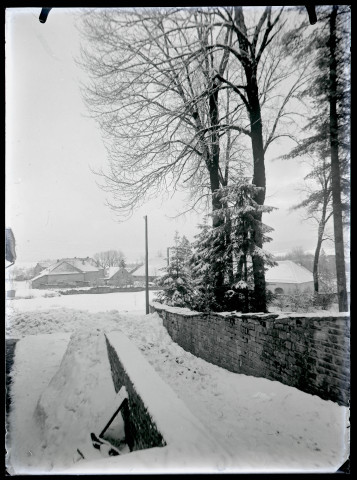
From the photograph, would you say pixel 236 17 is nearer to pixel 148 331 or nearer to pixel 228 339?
pixel 228 339

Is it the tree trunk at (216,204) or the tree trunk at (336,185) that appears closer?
the tree trunk at (336,185)

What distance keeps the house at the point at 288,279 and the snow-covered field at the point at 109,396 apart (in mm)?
2204

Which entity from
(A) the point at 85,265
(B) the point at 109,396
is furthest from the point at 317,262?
(A) the point at 85,265

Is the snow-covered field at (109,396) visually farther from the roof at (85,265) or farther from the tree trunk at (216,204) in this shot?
the tree trunk at (216,204)

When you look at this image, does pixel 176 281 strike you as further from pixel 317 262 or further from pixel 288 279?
pixel 317 262

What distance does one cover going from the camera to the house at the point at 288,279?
5.36 m

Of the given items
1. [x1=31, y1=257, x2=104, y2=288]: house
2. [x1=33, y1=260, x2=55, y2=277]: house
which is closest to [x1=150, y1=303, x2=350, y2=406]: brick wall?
[x1=31, y1=257, x2=104, y2=288]: house

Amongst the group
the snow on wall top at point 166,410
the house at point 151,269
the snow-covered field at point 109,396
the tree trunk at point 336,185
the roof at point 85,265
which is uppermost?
the tree trunk at point 336,185

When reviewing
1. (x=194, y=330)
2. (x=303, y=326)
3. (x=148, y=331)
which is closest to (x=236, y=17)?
(x=303, y=326)

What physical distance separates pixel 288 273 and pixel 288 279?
426mm

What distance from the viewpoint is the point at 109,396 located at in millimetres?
4266

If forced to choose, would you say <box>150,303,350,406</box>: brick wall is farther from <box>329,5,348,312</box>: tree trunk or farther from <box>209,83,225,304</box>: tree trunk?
<box>209,83,225,304</box>: tree trunk

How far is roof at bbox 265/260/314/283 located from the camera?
5.15m

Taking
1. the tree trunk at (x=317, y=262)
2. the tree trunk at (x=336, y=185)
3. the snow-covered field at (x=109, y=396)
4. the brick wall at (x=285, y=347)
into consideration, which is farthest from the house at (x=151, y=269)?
the tree trunk at (x=336, y=185)
